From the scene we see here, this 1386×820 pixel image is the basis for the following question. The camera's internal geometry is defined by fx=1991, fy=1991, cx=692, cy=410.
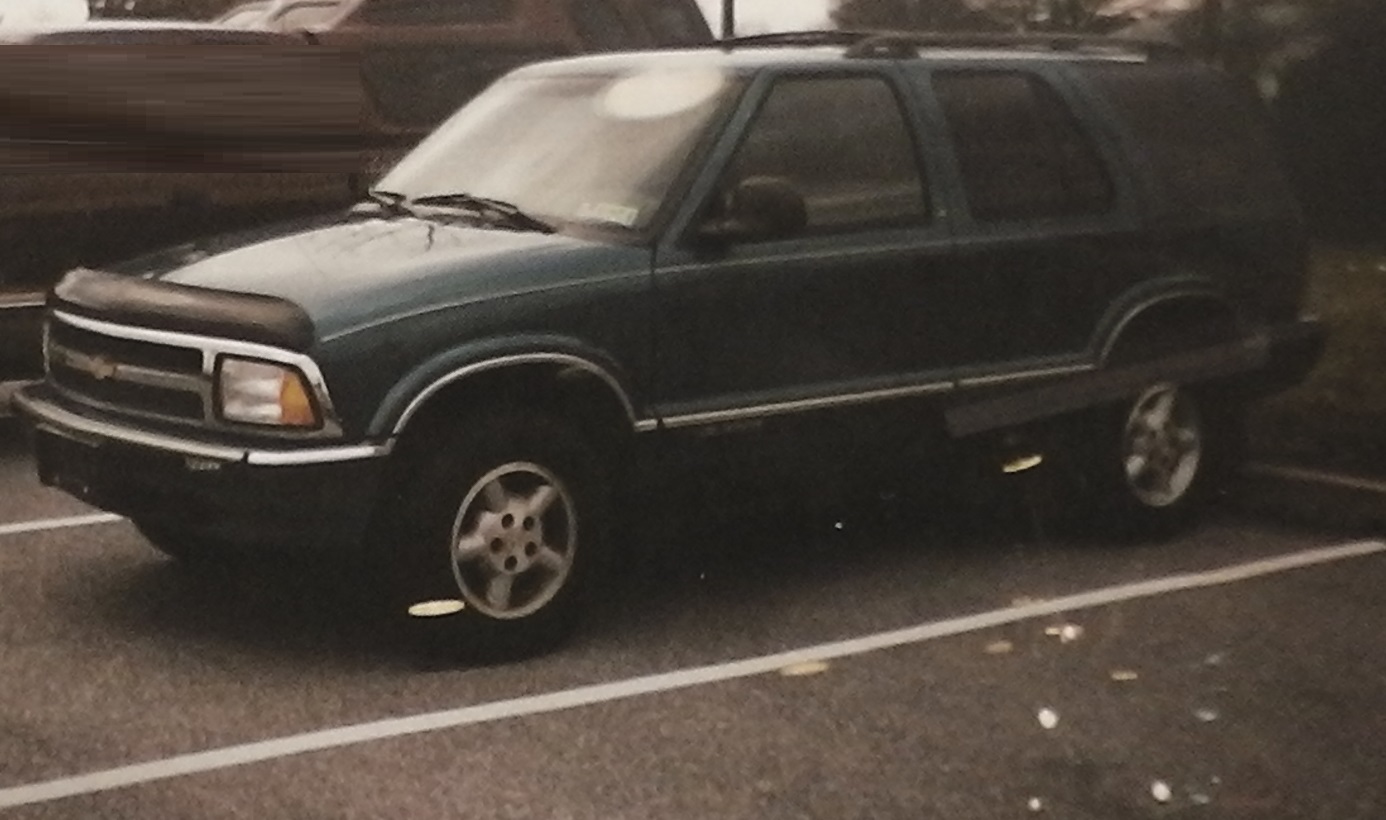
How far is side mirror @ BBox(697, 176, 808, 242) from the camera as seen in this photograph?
616 centimetres

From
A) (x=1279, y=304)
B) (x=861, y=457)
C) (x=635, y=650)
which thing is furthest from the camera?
(x=1279, y=304)

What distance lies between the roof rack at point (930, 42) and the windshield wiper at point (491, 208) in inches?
50.3

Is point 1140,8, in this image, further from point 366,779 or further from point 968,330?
point 366,779

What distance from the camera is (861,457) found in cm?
666

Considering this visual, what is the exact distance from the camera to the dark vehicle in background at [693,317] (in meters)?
5.56

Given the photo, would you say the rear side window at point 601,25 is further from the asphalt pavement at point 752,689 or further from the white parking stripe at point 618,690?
Result: the white parking stripe at point 618,690

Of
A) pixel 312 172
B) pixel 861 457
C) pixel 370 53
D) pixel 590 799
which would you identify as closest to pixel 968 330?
pixel 861 457

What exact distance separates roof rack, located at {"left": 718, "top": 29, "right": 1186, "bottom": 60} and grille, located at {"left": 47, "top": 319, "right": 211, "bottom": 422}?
2528 mm

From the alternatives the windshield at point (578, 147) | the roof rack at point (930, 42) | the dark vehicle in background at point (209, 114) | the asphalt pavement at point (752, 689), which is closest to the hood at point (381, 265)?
the windshield at point (578, 147)

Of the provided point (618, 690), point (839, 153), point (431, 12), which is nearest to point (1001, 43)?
point (839, 153)

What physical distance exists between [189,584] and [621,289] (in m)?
1.91

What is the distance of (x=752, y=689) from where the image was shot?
5652mm

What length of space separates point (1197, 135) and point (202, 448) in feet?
13.4

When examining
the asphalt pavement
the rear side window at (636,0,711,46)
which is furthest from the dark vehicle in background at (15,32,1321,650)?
the rear side window at (636,0,711,46)
